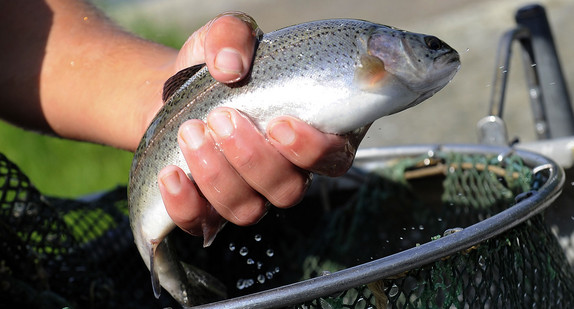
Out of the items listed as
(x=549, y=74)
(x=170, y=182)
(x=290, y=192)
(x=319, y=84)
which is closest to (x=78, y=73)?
(x=170, y=182)

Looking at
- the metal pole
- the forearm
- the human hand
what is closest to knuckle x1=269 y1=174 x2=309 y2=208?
the human hand

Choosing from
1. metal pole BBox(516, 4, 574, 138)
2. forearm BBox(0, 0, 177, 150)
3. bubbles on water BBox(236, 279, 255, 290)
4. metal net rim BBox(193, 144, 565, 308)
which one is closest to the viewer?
metal net rim BBox(193, 144, 565, 308)

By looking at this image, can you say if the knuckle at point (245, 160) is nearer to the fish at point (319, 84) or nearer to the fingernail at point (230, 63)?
the fish at point (319, 84)

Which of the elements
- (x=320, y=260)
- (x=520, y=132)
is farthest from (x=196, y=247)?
(x=520, y=132)

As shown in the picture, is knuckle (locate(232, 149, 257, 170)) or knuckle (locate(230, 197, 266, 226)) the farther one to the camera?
knuckle (locate(230, 197, 266, 226))

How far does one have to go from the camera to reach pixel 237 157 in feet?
5.28

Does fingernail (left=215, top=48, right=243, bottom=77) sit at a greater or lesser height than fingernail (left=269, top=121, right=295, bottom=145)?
greater

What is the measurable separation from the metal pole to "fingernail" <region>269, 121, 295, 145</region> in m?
1.60

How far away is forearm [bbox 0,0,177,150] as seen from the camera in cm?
214

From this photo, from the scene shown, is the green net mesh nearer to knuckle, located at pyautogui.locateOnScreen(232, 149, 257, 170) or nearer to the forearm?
Result: the forearm

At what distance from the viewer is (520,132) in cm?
526

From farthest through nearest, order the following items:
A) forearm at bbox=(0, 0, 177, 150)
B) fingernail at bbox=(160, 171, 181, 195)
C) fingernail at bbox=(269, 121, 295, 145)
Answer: forearm at bbox=(0, 0, 177, 150), fingernail at bbox=(160, 171, 181, 195), fingernail at bbox=(269, 121, 295, 145)

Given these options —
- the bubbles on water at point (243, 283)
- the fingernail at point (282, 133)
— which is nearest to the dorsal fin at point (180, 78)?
the fingernail at point (282, 133)

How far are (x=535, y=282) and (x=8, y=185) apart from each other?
1.49 m
